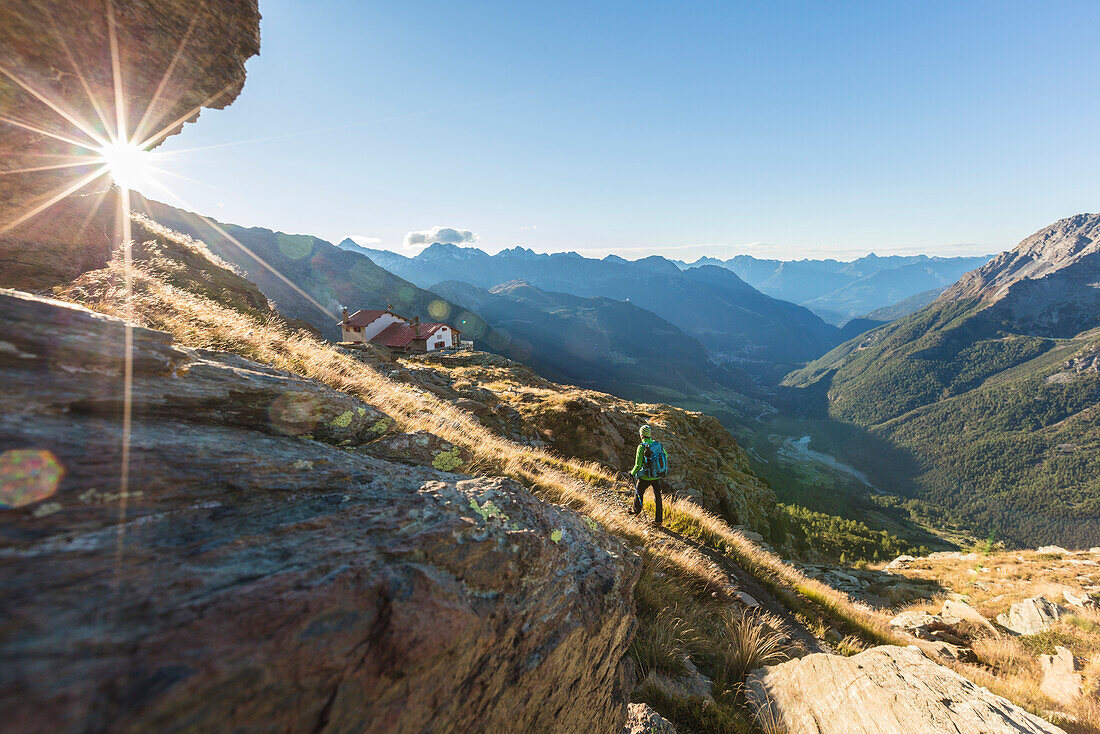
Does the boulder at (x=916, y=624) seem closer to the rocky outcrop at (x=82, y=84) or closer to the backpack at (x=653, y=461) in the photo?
the backpack at (x=653, y=461)

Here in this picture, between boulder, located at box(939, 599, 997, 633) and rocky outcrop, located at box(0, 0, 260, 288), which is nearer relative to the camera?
rocky outcrop, located at box(0, 0, 260, 288)

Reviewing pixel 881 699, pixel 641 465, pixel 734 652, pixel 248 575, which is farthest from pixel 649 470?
pixel 248 575

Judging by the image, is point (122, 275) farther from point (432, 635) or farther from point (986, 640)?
point (986, 640)

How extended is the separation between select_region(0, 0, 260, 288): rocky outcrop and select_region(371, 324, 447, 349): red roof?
48.0 metres

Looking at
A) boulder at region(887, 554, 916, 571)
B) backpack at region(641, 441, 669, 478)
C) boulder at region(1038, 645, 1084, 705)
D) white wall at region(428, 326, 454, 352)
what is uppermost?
backpack at region(641, 441, 669, 478)

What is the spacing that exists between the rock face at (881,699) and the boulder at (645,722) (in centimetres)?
173

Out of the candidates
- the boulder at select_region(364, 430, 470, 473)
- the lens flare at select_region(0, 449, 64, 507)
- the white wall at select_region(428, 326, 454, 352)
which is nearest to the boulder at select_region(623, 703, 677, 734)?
the boulder at select_region(364, 430, 470, 473)

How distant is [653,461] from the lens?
1204cm

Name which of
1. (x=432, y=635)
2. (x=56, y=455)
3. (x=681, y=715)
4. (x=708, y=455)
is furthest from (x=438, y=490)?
(x=708, y=455)

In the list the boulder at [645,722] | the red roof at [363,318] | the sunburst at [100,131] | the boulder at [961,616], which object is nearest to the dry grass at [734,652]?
the boulder at [645,722]

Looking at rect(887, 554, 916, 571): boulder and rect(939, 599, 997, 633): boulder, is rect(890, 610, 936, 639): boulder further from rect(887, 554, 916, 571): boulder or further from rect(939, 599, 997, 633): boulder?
rect(887, 554, 916, 571): boulder

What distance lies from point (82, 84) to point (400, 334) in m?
53.9

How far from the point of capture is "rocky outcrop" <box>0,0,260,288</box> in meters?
7.98

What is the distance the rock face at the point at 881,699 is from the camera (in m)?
5.12
